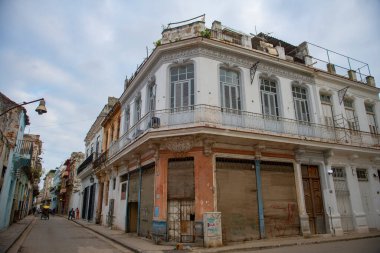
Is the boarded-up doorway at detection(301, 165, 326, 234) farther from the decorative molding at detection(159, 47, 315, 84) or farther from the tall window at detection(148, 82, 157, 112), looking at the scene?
the tall window at detection(148, 82, 157, 112)

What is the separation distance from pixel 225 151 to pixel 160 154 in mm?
2668

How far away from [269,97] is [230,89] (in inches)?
87.5

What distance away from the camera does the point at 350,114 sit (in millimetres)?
15359

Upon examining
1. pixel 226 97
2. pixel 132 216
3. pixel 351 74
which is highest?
pixel 351 74

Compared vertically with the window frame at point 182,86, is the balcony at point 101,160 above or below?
below

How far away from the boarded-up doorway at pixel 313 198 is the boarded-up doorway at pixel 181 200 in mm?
5722

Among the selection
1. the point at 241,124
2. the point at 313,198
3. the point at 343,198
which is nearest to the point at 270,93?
the point at 241,124

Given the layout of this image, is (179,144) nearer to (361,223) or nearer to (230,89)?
(230,89)

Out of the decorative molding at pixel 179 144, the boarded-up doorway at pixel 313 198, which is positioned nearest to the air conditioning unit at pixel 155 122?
the decorative molding at pixel 179 144

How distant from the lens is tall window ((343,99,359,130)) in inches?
592

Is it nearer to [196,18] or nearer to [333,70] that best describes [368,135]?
[333,70]

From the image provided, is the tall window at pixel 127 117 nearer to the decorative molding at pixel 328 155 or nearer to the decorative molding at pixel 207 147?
the decorative molding at pixel 207 147

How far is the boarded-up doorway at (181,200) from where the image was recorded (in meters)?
10.0

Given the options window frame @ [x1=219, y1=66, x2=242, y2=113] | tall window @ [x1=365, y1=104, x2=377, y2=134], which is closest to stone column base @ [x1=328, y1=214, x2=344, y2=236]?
tall window @ [x1=365, y1=104, x2=377, y2=134]
